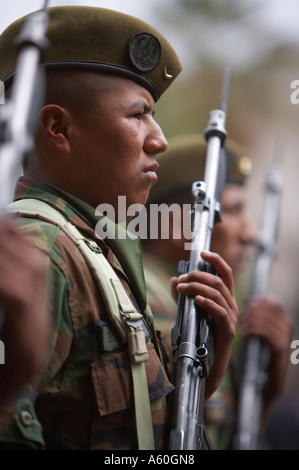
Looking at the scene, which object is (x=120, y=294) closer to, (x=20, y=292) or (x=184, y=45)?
(x=20, y=292)

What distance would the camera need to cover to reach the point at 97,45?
1833 mm

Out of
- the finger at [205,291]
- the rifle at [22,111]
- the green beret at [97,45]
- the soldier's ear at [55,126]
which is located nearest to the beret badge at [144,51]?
the green beret at [97,45]

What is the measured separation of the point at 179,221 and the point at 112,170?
1503mm

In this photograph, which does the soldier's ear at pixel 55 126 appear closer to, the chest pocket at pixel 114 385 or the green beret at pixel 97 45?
the green beret at pixel 97 45

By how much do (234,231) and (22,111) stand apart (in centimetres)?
251

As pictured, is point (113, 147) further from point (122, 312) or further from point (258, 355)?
point (258, 355)

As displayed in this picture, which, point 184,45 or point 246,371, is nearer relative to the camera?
point 246,371

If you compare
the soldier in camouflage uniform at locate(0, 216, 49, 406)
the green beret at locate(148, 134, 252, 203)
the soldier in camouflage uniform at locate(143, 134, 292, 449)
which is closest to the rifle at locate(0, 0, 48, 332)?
the soldier in camouflage uniform at locate(0, 216, 49, 406)

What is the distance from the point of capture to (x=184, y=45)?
6961 mm

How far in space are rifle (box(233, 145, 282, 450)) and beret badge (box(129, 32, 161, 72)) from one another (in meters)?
2.23

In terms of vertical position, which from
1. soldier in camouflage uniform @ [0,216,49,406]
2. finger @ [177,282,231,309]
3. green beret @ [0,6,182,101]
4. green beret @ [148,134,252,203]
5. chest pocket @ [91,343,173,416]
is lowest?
chest pocket @ [91,343,173,416]

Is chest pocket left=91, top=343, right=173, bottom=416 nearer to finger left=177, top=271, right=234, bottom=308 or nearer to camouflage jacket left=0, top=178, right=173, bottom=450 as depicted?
camouflage jacket left=0, top=178, right=173, bottom=450

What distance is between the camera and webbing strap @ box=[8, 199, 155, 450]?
5.02 feet
